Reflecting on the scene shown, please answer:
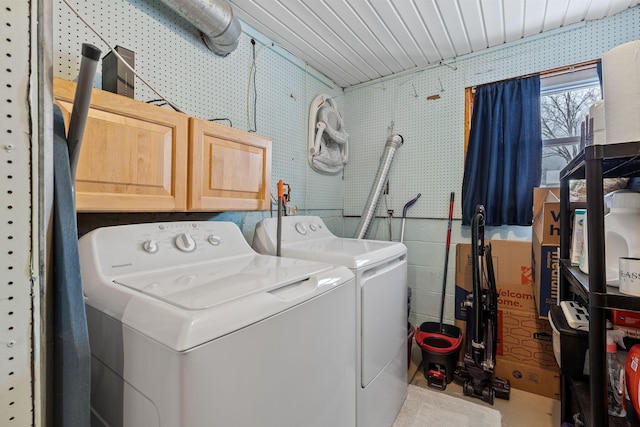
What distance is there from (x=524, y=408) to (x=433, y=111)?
93.6 inches

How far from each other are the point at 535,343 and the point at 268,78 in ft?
9.25

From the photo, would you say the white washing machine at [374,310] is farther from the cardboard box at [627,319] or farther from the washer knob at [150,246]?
the cardboard box at [627,319]

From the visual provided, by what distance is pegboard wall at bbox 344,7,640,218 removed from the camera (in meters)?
2.12

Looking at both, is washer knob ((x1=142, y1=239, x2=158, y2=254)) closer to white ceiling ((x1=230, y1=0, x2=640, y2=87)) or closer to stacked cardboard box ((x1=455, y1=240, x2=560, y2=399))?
white ceiling ((x1=230, y1=0, x2=640, y2=87))

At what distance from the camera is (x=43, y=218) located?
559mm

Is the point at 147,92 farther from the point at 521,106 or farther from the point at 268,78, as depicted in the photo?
the point at 521,106

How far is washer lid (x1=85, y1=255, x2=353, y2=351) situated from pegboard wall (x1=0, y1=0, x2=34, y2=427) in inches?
10.0

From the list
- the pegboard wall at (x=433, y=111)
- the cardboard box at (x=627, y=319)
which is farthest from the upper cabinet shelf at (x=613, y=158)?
the pegboard wall at (x=433, y=111)

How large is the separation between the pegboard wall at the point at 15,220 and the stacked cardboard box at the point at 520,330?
2.51 meters

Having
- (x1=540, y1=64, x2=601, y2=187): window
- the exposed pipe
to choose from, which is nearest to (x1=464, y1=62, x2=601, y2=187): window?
(x1=540, y1=64, x2=601, y2=187): window

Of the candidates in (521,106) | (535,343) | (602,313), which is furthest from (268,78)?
(535,343)

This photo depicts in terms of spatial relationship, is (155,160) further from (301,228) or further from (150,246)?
(301,228)

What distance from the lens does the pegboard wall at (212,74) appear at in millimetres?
1380

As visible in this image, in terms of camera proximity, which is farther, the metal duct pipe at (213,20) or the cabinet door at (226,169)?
the metal duct pipe at (213,20)
